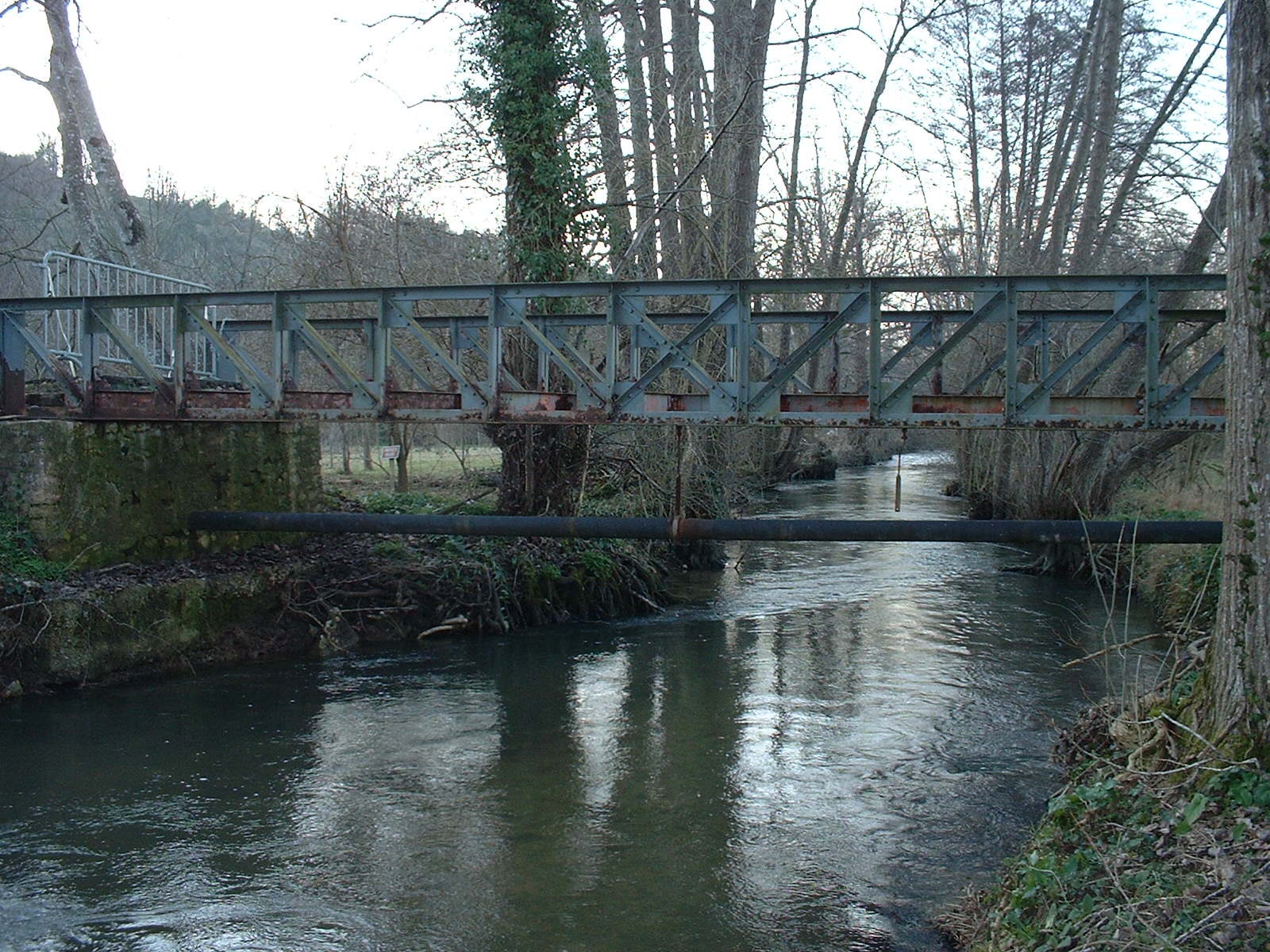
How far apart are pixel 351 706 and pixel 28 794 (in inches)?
126

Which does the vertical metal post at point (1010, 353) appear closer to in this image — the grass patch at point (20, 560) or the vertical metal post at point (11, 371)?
the grass patch at point (20, 560)

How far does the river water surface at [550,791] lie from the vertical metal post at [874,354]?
306 centimetres

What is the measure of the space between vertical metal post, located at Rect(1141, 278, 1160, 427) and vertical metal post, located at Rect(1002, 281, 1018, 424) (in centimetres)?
114

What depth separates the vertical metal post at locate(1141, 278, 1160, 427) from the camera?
10.3 m

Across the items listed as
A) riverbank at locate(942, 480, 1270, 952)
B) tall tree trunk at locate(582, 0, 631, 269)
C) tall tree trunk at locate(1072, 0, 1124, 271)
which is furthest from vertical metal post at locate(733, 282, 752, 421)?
tall tree trunk at locate(1072, 0, 1124, 271)

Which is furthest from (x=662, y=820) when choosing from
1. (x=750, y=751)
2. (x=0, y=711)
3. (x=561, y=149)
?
(x=561, y=149)

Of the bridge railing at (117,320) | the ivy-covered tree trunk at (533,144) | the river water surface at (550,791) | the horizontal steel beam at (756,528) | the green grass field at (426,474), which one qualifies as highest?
the ivy-covered tree trunk at (533,144)

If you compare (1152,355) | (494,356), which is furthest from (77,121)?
(1152,355)

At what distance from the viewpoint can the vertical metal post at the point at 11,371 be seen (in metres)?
13.0

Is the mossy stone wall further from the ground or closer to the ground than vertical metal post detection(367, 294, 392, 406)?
closer to the ground

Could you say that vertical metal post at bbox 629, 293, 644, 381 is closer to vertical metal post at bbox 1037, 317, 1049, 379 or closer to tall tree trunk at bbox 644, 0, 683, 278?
vertical metal post at bbox 1037, 317, 1049, 379

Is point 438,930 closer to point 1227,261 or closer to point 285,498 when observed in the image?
point 1227,261

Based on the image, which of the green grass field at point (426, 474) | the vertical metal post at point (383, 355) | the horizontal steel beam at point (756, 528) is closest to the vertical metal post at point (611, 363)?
the horizontal steel beam at point (756, 528)

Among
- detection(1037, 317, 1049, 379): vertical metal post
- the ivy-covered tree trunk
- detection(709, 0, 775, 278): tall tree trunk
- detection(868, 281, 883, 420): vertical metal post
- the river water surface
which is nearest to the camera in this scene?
the river water surface
